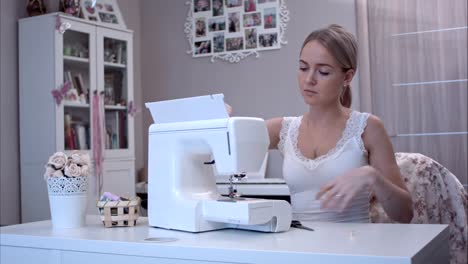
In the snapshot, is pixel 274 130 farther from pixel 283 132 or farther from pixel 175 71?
pixel 175 71

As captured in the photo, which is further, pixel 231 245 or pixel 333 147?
pixel 333 147

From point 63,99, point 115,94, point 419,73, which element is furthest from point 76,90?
point 419,73

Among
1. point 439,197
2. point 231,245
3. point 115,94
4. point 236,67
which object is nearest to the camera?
point 231,245

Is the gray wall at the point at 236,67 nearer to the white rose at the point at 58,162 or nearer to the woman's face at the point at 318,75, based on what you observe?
the woman's face at the point at 318,75

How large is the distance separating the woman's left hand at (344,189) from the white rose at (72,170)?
0.68 m

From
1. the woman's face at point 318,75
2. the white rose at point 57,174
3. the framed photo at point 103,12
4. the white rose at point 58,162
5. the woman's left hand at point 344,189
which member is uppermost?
the framed photo at point 103,12

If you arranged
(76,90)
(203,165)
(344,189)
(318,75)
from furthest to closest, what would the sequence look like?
(76,90), (318,75), (203,165), (344,189)

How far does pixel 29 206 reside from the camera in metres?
3.49

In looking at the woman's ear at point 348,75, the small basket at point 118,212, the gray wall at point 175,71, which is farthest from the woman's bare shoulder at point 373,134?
the gray wall at point 175,71

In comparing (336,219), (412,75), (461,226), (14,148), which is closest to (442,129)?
(412,75)

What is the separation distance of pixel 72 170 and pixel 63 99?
2.00 m

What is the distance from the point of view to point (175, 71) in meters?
4.52

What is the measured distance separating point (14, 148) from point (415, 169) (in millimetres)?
2537

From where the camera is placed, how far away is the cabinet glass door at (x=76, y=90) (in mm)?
3471
